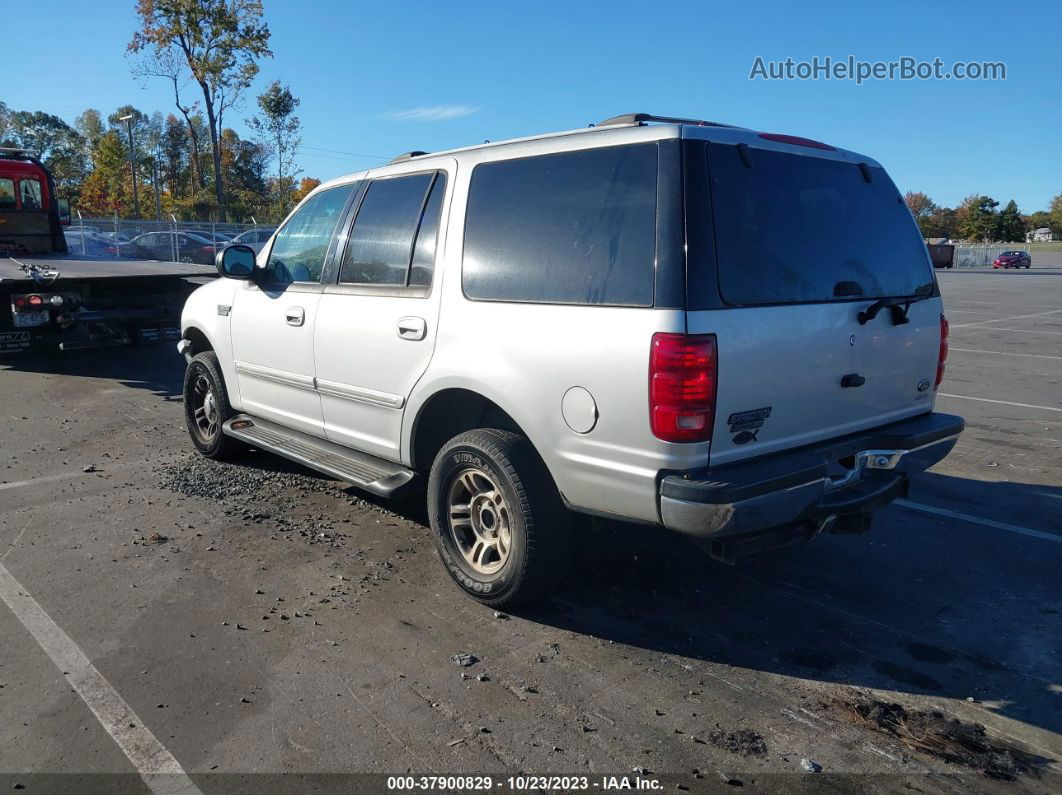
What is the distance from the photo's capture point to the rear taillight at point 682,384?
3.22 m

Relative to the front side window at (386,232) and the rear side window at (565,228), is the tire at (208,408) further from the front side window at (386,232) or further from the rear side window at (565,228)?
the rear side window at (565,228)

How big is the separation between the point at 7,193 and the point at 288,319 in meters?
10.3

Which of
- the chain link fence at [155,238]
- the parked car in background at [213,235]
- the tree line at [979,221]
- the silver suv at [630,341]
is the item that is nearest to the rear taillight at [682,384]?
the silver suv at [630,341]

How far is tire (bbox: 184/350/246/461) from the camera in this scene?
627cm

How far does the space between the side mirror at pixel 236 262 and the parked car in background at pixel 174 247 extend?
22.8 metres

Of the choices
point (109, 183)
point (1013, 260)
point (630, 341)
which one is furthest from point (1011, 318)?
point (109, 183)

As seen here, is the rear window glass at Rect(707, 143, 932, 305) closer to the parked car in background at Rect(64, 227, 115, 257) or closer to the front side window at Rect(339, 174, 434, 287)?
the front side window at Rect(339, 174, 434, 287)

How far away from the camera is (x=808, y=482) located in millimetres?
3514

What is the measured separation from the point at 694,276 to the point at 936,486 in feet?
12.7

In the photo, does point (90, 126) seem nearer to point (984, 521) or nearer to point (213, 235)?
point (213, 235)

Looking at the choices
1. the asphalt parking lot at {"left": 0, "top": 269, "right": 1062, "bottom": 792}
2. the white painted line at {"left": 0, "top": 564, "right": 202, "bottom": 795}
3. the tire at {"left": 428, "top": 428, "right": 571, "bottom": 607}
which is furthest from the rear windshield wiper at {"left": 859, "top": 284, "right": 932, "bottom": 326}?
the white painted line at {"left": 0, "top": 564, "right": 202, "bottom": 795}

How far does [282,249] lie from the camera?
5.65 metres

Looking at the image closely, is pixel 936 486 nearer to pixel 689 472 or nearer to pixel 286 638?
pixel 689 472

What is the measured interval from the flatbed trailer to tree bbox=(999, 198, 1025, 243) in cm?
10557
